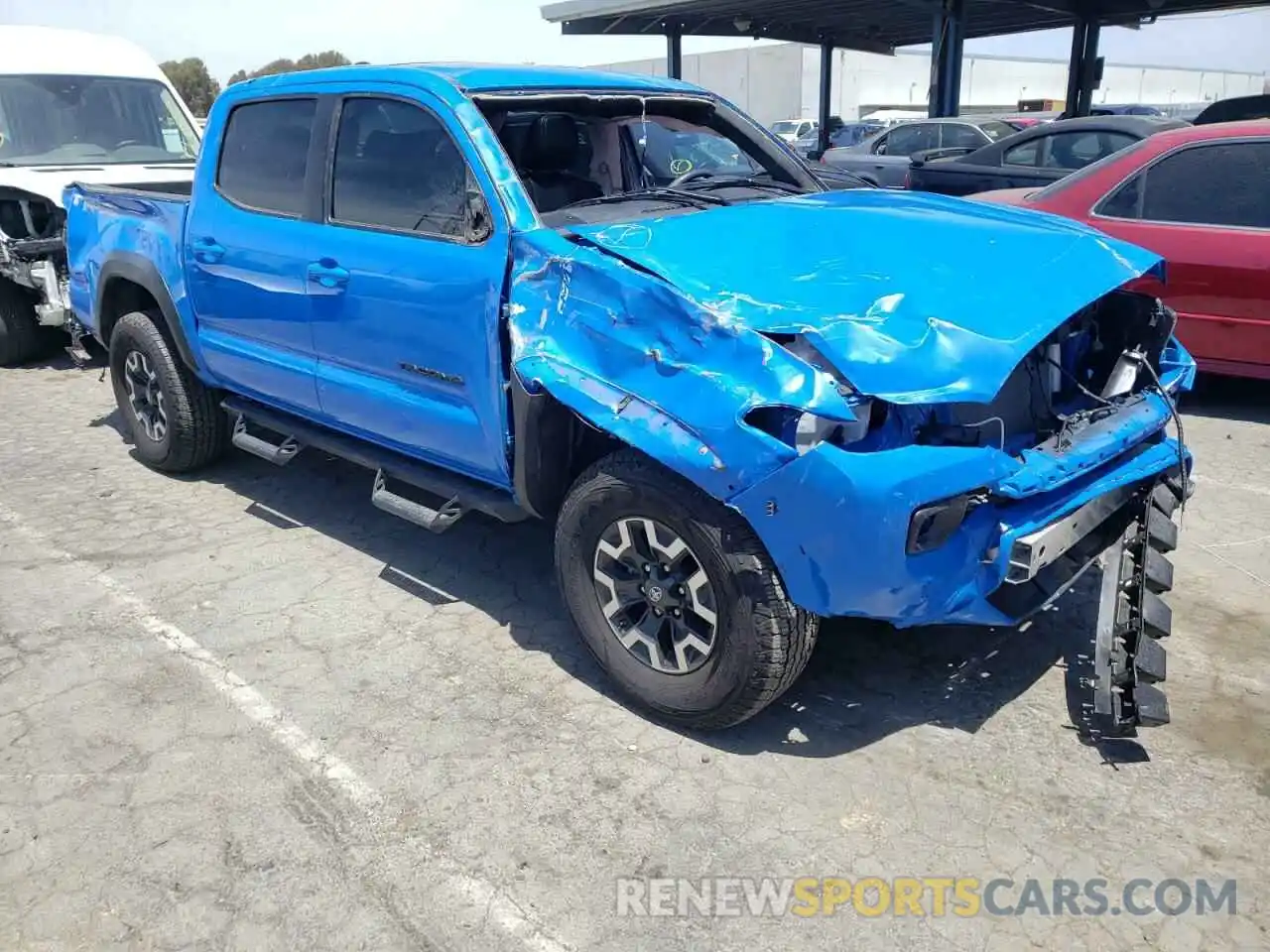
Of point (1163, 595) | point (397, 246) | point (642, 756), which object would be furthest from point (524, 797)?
point (1163, 595)

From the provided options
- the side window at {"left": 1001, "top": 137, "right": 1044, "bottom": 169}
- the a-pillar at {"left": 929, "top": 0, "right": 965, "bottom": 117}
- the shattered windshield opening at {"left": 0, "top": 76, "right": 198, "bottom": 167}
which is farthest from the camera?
the a-pillar at {"left": 929, "top": 0, "right": 965, "bottom": 117}

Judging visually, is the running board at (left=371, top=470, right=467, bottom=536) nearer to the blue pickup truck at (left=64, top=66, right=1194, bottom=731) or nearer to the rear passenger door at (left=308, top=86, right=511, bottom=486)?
the blue pickup truck at (left=64, top=66, right=1194, bottom=731)

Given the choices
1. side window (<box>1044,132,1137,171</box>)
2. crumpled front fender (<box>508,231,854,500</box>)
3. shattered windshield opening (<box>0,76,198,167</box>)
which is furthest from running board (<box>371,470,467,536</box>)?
side window (<box>1044,132,1137,171</box>)

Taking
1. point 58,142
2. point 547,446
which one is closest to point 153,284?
point 547,446

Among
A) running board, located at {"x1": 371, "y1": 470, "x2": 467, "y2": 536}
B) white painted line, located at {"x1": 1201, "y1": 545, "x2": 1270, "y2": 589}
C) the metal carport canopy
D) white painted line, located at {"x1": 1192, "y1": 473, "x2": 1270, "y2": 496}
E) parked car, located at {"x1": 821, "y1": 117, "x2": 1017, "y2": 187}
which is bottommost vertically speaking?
white painted line, located at {"x1": 1192, "y1": 473, "x2": 1270, "y2": 496}

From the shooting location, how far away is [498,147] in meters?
3.53

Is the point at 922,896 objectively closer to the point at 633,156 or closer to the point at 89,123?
the point at 633,156

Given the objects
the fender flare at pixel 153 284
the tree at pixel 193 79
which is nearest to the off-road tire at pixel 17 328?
the fender flare at pixel 153 284

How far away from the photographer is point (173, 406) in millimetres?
5301

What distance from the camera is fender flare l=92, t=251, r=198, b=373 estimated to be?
16.6 ft

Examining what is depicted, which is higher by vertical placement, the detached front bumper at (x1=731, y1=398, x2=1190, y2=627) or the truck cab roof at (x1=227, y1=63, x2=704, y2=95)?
the truck cab roof at (x1=227, y1=63, x2=704, y2=95)

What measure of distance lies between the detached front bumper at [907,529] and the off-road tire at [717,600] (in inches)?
4.7

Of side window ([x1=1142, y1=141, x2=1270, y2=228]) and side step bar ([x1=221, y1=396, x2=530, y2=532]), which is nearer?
side step bar ([x1=221, y1=396, x2=530, y2=532])

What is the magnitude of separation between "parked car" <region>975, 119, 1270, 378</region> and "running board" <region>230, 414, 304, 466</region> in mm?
4661
